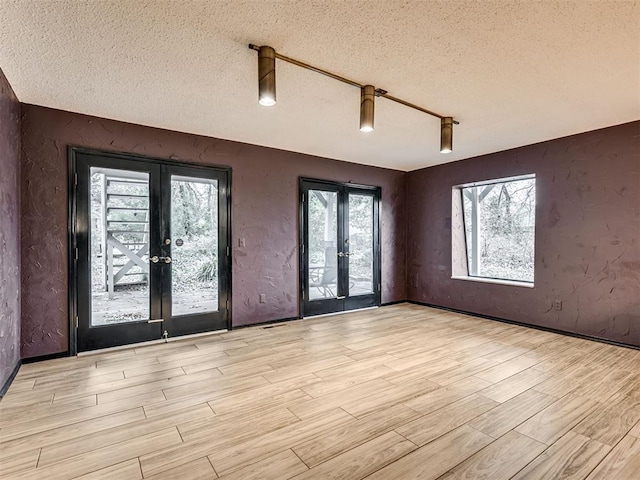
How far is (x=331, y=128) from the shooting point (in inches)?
154

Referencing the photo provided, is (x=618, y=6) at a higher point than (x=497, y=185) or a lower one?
higher

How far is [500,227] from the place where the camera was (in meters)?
5.17

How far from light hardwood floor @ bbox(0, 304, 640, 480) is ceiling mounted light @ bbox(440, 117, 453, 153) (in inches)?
82.7

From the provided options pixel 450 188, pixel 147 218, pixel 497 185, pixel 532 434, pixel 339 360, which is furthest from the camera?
pixel 450 188

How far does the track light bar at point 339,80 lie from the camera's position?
7.06ft

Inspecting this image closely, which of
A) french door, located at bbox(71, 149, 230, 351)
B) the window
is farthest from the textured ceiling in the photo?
the window

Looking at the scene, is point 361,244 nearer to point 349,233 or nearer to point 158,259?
point 349,233

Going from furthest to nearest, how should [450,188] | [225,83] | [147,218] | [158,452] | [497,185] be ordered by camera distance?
[450,188], [497,185], [147,218], [225,83], [158,452]

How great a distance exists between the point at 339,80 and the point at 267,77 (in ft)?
2.50

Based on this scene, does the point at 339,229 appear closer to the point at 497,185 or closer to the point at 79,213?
the point at 497,185

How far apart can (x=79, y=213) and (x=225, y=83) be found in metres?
2.11

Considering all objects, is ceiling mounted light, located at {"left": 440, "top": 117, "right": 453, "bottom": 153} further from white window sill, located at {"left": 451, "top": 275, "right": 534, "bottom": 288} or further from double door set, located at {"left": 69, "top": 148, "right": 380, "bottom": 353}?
double door set, located at {"left": 69, "top": 148, "right": 380, "bottom": 353}

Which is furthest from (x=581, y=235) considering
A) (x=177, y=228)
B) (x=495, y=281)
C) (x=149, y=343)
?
(x=149, y=343)

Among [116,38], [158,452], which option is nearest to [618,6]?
[116,38]
